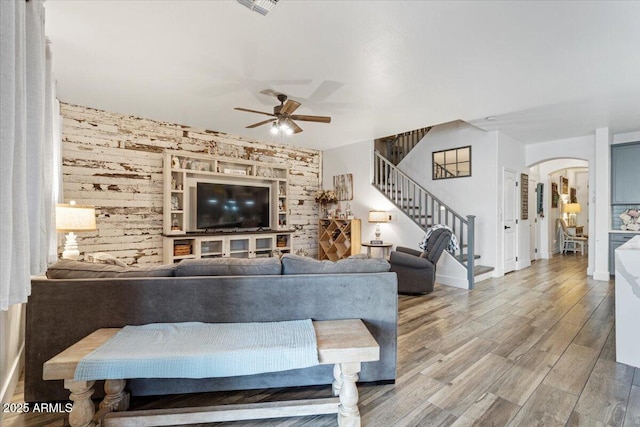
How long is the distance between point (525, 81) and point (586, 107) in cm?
165

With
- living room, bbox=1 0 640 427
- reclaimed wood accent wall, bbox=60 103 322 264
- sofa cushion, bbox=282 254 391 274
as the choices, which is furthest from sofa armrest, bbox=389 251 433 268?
reclaimed wood accent wall, bbox=60 103 322 264

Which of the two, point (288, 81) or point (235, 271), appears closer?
point (235, 271)

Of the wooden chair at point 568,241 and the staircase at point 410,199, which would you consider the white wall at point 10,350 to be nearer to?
the staircase at point 410,199

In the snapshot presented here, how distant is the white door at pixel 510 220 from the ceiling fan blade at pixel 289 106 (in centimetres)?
450

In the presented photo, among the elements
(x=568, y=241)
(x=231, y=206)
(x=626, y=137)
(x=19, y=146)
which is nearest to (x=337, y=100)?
(x=231, y=206)

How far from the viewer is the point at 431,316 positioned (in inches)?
142

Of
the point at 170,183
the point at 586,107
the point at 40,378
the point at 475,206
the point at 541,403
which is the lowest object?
the point at 541,403

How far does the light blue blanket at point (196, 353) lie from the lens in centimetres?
154

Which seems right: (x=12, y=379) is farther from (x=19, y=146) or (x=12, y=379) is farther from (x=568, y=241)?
(x=568, y=241)

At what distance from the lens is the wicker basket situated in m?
5.04

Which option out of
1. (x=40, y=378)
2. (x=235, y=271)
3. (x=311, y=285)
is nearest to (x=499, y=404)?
(x=311, y=285)

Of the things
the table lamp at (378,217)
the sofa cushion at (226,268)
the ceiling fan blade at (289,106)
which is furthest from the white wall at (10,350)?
the table lamp at (378,217)

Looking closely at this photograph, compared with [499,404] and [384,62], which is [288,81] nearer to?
[384,62]

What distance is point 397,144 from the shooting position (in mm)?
7680
